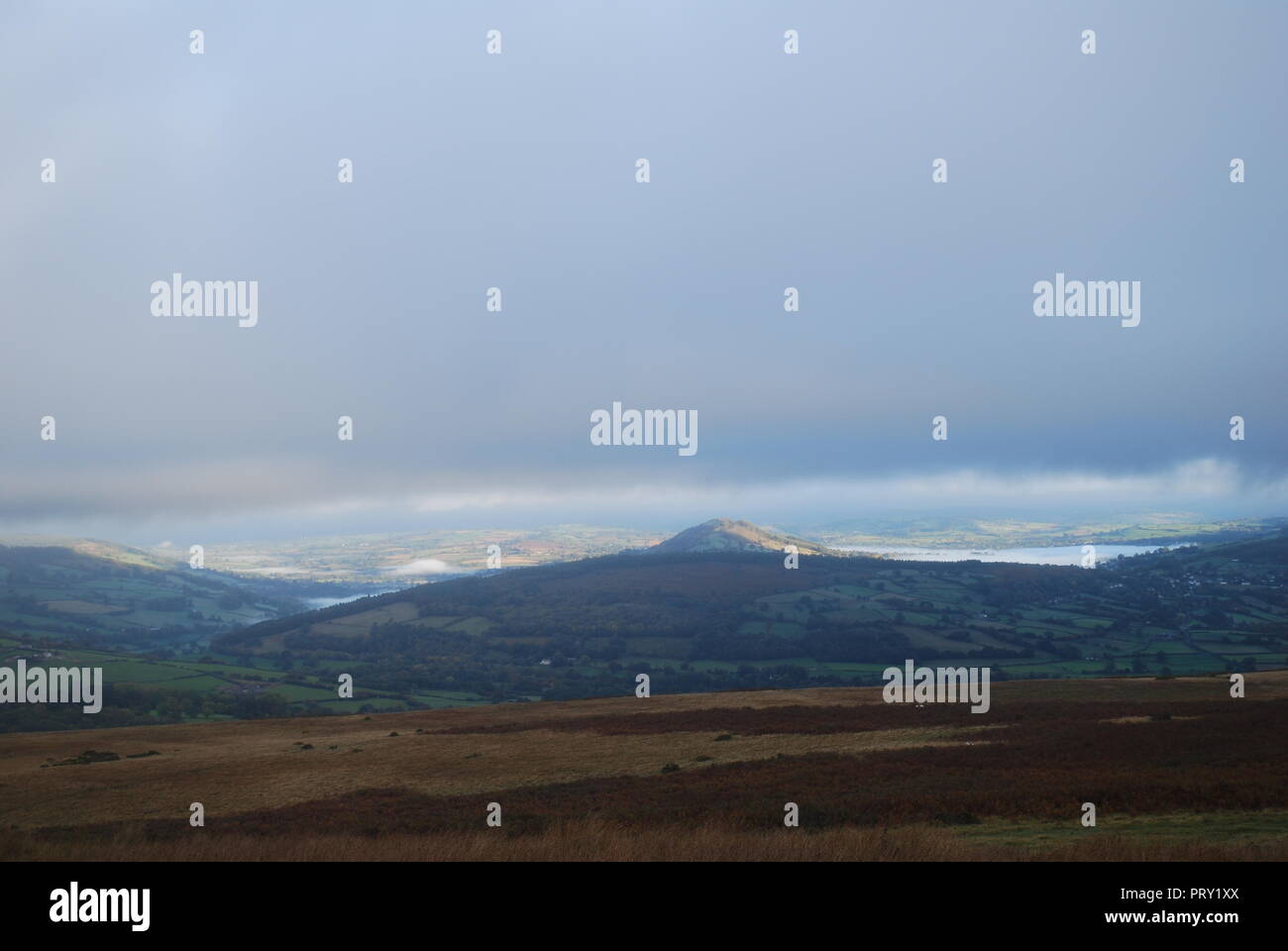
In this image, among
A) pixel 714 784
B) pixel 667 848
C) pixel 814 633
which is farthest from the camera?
pixel 814 633

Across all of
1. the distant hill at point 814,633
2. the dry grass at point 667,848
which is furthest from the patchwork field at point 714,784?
the distant hill at point 814,633

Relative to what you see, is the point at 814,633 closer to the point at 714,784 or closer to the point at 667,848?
the point at 714,784

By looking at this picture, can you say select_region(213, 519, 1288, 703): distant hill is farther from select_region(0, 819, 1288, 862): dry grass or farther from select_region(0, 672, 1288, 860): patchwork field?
select_region(0, 819, 1288, 862): dry grass

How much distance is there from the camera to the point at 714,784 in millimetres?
27656

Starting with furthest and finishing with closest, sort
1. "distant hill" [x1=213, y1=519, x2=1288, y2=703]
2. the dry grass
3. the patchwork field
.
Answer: "distant hill" [x1=213, y1=519, x2=1288, y2=703]
the patchwork field
the dry grass

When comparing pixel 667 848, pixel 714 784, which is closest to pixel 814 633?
pixel 714 784

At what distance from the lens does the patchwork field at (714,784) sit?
55.2 feet

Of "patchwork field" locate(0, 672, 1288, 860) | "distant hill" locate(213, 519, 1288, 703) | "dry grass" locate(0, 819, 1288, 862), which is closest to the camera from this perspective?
"dry grass" locate(0, 819, 1288, 862)

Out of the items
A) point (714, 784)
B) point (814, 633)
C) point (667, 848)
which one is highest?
point (667, 848)

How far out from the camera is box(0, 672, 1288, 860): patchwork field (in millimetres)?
16812

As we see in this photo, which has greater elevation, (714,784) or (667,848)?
(667,848)

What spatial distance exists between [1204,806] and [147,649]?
747 feet

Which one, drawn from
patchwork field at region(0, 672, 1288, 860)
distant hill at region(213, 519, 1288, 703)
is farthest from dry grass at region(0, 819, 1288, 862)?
distant hill at region(213, 519, 1288, 703)
